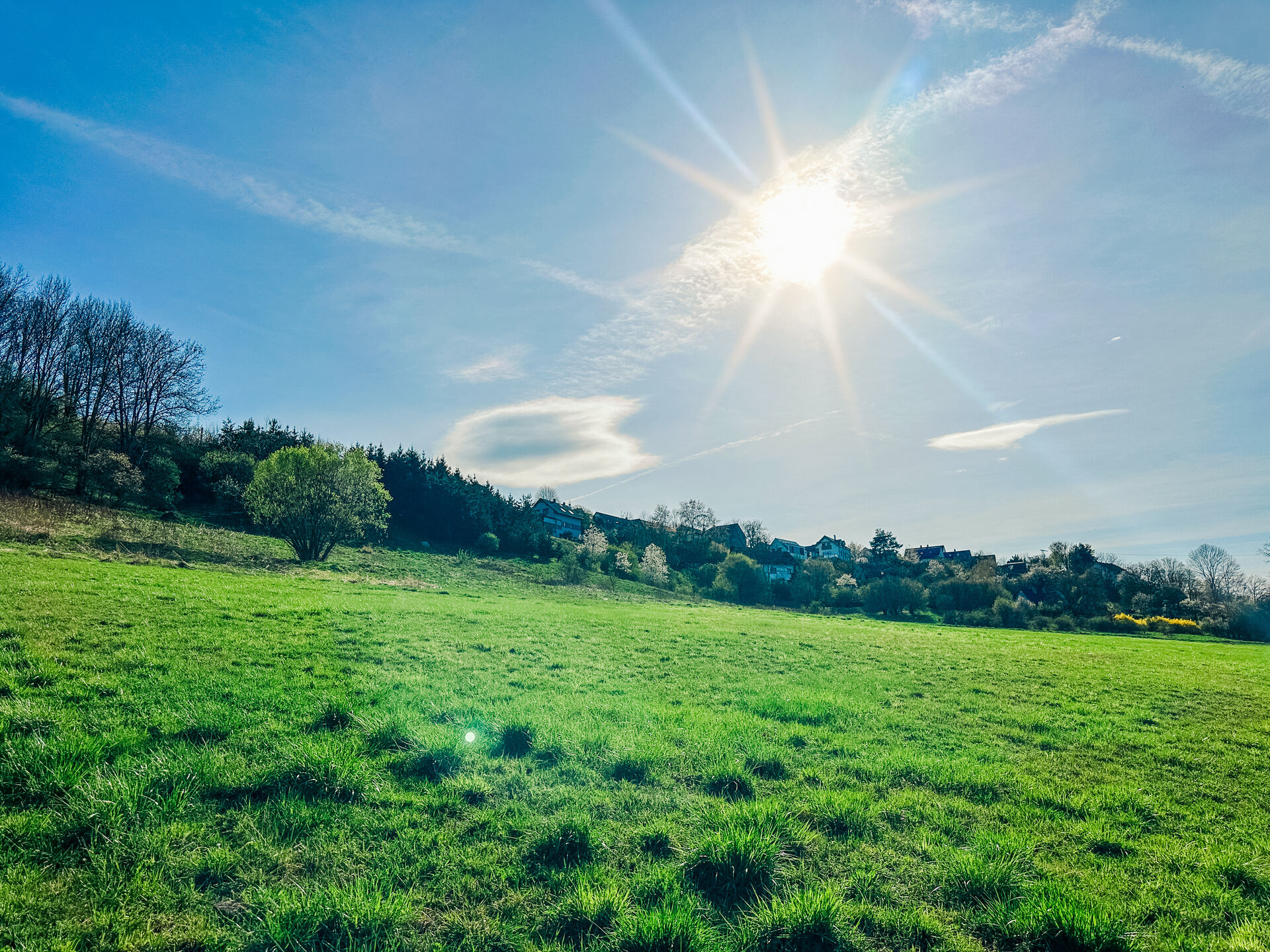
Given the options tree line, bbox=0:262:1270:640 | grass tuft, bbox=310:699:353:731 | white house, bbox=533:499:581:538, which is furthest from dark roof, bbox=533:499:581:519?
grass tuft, bbox=310:699:353:731

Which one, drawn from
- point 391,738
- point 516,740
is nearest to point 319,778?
point 391,738

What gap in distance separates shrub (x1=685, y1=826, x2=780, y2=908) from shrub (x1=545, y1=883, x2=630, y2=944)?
891mm

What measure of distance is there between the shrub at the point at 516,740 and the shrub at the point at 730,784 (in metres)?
2.78

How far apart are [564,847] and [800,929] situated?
7.92 feet

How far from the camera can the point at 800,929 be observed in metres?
4.45

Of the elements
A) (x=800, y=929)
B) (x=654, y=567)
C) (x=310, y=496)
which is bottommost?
(x=654, y=567)

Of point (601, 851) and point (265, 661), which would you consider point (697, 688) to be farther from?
point (265, 661)

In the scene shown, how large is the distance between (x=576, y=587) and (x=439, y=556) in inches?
709

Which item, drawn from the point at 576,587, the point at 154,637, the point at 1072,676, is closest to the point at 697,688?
the point at 154,637

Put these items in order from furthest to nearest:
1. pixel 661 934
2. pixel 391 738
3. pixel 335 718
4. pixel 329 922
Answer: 1. pixel 335 718
2. pixel 391 738
3. pixel 661 934
4. pixel 329 922

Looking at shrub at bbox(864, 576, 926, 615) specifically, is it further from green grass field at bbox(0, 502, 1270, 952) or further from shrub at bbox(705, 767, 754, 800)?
shrub at bbox(705, 767, 754, 800)

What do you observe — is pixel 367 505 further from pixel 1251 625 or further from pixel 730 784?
pixel 1251 625

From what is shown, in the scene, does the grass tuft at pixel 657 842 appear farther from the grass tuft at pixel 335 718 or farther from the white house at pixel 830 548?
the white house at pixel 830 548

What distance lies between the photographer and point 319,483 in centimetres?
4416
